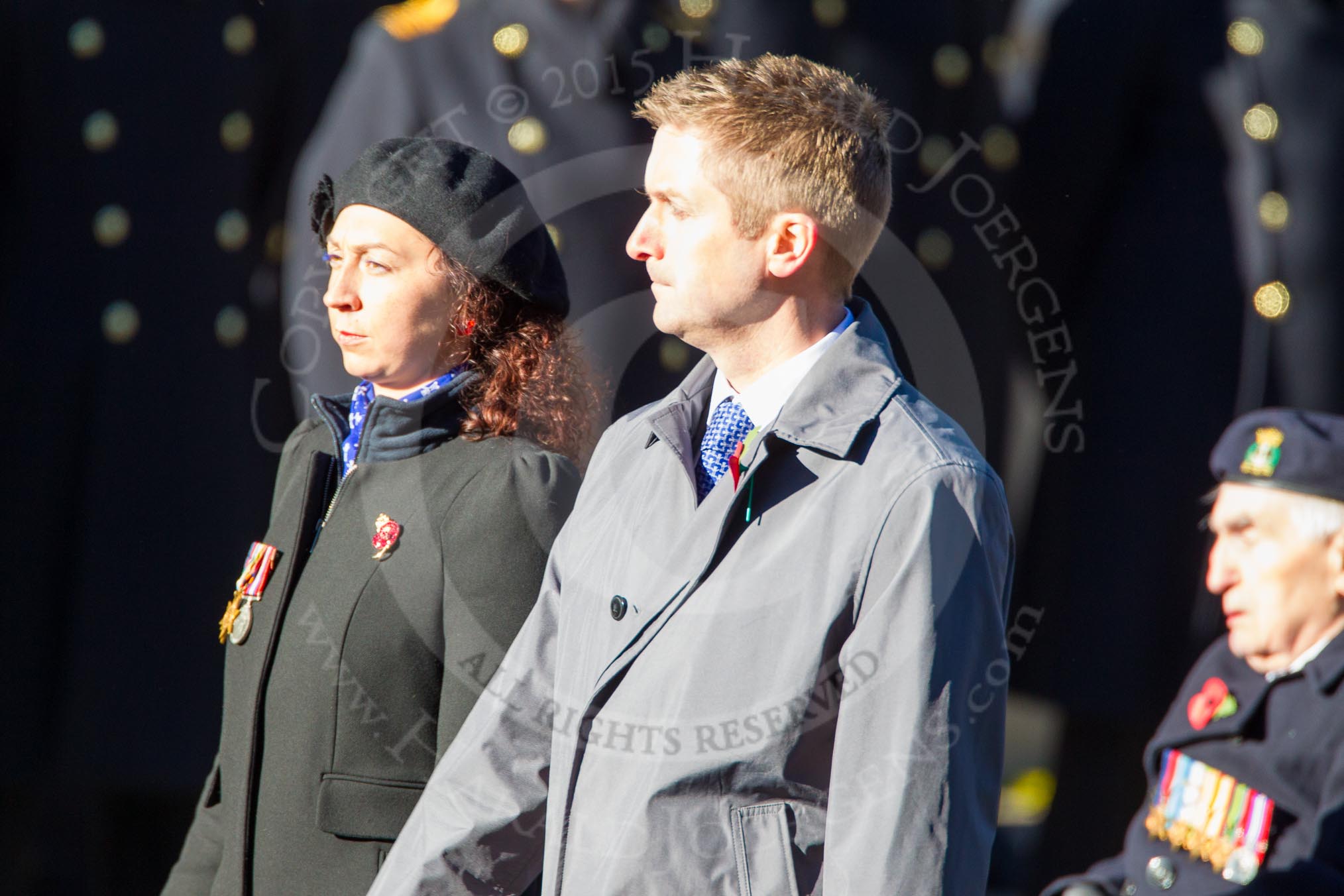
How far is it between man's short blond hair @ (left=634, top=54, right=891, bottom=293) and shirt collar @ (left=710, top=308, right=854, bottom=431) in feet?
0.26

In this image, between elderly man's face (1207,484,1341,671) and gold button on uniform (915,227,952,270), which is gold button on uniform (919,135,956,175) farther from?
elderly man's face (1207,484,1341,671)

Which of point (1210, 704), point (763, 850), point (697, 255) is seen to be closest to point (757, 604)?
point (763, 850)

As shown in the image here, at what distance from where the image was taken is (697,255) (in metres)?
1.46

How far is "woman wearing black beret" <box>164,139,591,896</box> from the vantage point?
166cm

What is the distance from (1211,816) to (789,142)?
105 centimetres

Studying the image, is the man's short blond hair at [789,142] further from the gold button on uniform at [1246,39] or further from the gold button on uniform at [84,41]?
the gold button on uniform at [84,41]

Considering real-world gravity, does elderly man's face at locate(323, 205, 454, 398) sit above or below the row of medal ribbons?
above

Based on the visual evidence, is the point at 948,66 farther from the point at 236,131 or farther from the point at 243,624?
the point at 243,624

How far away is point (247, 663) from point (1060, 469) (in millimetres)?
1267

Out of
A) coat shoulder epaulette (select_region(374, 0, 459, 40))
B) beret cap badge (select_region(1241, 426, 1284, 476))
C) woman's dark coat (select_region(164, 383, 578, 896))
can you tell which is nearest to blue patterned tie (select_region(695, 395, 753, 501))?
woman's dark coat (select_region(164, 383, 578, 896))

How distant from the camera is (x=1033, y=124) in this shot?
2.26 metres

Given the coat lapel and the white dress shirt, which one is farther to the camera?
the white dress shirt

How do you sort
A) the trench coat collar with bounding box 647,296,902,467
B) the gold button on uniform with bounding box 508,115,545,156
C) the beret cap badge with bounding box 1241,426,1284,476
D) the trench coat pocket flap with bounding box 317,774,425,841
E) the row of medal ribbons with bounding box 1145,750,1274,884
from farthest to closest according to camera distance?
the gold button on uniform with bounding box 508,115,545,156, the beret cap badge with bounding box 1241,426,1284,476, the row of medal ribbons with bounding box 1145,750,1274,884, the trench coat pocket flap with bounding box 317,774,425,841, the trench coat collar with bounding box 647,296,902,467

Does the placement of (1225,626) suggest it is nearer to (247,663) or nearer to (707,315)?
(707,315)
